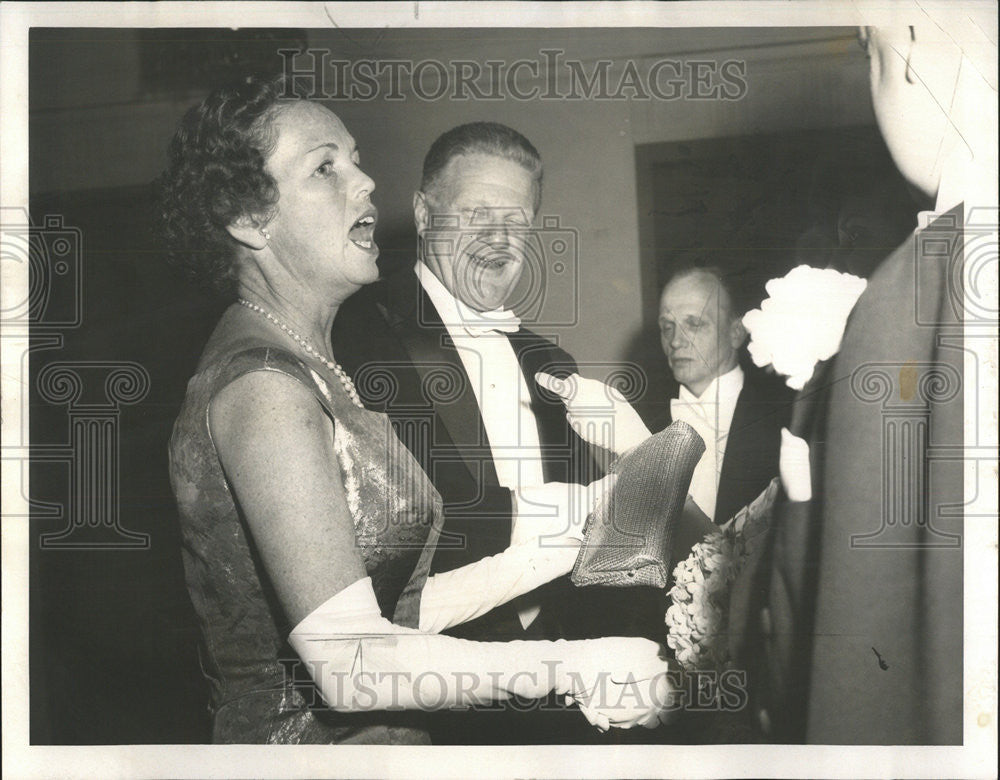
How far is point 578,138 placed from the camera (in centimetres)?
202

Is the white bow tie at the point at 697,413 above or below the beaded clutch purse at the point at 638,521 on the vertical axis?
above

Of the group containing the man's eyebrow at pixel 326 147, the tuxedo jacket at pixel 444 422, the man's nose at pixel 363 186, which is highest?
the man's eyebrow at pixel 326 147

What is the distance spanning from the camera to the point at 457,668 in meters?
1.98

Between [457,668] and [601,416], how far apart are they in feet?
2.15

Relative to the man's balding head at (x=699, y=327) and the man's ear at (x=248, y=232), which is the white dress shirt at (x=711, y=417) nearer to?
the man's balding head at (x=699, y=327)

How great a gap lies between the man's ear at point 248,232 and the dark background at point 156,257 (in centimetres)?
15

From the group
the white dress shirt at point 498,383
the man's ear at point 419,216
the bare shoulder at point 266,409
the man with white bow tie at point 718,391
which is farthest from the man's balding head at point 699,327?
the bare shoulder at point 266,409

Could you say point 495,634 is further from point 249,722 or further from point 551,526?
point 249,722

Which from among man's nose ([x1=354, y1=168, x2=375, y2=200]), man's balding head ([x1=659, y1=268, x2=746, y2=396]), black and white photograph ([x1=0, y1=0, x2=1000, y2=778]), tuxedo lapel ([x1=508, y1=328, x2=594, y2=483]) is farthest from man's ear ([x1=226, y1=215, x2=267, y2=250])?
man's balding head ([x1=659, y1=268, x2=746, y2=396])

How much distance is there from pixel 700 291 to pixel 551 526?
0.64 metres

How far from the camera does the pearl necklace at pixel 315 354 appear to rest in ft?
6.47

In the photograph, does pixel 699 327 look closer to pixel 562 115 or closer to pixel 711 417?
pixel 711 417

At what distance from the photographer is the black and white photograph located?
1.99 metres

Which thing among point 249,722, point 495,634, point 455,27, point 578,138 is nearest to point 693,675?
point 495,634
